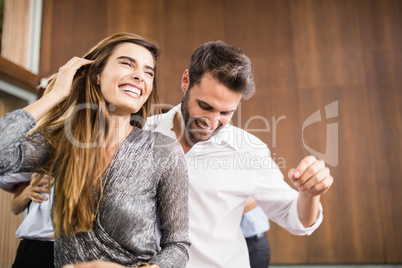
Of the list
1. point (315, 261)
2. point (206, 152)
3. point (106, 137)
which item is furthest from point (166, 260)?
point (315, 261)

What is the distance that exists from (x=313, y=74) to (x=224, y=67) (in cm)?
193

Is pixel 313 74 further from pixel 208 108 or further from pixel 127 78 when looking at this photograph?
pixel 127 78

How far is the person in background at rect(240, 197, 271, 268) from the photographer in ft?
5.41

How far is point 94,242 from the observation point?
2.37 feet

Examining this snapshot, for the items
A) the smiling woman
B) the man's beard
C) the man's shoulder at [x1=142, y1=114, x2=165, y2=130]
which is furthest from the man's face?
the smiling woman

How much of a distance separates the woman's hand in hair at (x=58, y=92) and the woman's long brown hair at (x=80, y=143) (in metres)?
0.04

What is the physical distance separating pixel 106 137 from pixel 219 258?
617mm

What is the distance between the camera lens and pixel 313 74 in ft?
9.64

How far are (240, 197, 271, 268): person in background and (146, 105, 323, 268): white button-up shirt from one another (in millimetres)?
459

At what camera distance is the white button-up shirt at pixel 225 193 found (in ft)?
3.68

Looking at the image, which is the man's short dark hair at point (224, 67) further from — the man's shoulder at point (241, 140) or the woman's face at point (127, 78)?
the woman's face at point (127, 78)

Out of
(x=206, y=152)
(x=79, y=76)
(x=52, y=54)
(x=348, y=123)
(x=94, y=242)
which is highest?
(x=52, y=54)

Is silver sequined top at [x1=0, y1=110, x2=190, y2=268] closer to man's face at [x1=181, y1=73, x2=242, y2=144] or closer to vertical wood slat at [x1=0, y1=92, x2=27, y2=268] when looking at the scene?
man's face at [x1=181, y1=73, x2=242, y2=144]

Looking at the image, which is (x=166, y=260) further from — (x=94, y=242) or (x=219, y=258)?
(x=219, y=258)
